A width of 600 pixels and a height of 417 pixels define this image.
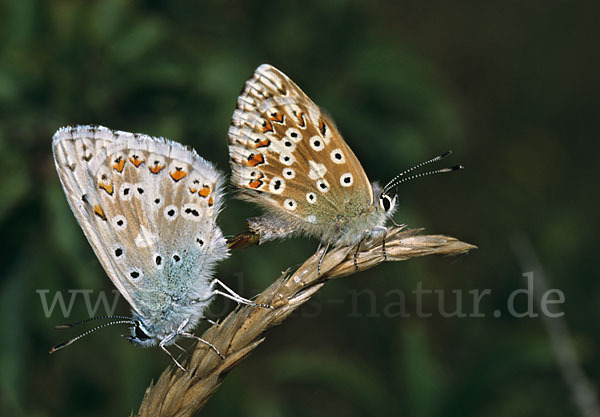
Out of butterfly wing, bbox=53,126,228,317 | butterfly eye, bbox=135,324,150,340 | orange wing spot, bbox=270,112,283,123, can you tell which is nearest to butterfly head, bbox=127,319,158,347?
butterfly eye, bbox=135,324,150,340

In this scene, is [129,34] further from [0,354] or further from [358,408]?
[358,408]

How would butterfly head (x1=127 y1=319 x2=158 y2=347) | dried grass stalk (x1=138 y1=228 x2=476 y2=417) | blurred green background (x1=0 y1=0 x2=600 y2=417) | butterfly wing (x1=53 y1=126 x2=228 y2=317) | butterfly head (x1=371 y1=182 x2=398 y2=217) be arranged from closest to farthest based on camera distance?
dried grass stalk (x1=138 y1=228 x2=476 y2=417) < butterfly head (x1=127 y1=319 x2=158 y2=347) < butterfly wing (x1=53 y1=126 x2=228 y2=317) < butterfly head (x1=371 y1=182 x2=398 y2=217) < blurred green background (x1=0 y1=0 x2=600 y2=417)

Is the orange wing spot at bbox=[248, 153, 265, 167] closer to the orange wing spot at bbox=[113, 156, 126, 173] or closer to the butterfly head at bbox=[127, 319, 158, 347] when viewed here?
the orange wing spot at bbox=[113, 156, 126, 173]

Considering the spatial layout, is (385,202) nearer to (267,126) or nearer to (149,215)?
(267,126)

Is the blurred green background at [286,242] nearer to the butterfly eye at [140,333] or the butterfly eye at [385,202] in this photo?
the butterfly eye at [140,333]

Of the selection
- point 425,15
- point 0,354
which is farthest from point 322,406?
point 425,15

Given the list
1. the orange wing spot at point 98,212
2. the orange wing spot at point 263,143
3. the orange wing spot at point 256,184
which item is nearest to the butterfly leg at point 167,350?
the orange wing spot at point 98,212
